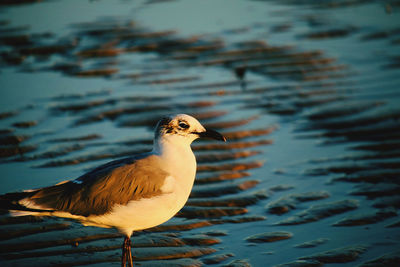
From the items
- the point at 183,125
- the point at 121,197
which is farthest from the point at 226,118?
the point at 121,197

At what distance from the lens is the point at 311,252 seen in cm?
483

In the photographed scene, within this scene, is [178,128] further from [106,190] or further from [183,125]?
[106,190]

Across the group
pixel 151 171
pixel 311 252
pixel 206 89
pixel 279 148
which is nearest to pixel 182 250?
pixel 151 171

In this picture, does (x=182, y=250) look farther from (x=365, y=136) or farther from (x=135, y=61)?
(x=135, y=61)

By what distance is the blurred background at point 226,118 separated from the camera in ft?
16.5

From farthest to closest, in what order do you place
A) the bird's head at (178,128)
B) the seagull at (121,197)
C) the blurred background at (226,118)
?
the blurred background at (226,118) → the bird's head at (178,128) → the seagull at (121,197)

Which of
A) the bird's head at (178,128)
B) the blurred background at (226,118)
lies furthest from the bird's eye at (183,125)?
the blurred background at (226,118)

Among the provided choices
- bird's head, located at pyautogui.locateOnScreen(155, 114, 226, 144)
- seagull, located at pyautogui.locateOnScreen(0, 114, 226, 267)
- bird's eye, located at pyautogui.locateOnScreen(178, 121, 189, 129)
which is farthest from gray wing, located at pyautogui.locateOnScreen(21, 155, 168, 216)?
bird's eye, located at pyautogui.locateOnScreen(178, 121, 189, 129)

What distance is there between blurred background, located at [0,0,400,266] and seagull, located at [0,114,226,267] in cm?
40

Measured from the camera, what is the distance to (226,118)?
7848mm

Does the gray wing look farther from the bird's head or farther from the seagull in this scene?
the bird's head

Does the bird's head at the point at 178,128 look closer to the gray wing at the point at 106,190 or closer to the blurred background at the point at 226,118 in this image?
the gray wing at the point at 106,190

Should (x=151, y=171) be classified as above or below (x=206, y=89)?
below

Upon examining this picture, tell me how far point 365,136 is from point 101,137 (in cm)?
334
